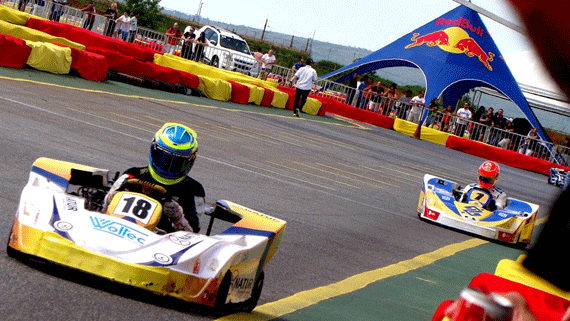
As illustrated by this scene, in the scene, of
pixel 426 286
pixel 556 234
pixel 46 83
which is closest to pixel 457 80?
pixel 46 83

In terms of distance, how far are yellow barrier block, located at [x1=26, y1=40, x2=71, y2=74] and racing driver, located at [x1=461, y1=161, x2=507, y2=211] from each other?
916 cm

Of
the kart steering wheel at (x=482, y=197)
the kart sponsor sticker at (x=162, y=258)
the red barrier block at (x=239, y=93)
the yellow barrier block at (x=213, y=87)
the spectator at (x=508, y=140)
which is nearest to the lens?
the kart sponsor sticker at (x=162, y=258)

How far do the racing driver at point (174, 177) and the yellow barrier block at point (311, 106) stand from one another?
22230 millimetres

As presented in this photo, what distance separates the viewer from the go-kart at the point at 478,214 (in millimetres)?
10359

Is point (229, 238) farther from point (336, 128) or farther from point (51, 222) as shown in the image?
point (336, 128)

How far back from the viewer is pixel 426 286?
654cm

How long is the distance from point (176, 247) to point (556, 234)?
9.87 feet

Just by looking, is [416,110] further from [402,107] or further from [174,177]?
[174,177]

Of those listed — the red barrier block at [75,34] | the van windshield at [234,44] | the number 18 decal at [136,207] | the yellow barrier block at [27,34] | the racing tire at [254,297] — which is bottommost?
the racing tire at [254,297]

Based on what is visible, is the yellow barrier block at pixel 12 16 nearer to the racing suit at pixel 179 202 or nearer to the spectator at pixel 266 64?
the spectator at pixel 266 64

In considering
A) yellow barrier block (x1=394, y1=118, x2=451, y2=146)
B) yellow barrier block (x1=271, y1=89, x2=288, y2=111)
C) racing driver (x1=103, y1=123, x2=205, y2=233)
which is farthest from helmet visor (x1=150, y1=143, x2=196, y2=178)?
yellow barrier block (x1=394, y1=118, x2=451, y2=146)

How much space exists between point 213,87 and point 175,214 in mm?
17376

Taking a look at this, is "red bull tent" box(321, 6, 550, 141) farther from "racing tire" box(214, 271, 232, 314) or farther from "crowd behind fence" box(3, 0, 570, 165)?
"racing tire" box(214, 271, 232, 314)

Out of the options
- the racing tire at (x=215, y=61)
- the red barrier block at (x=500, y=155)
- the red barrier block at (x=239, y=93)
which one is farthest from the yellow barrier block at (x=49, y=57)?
the red barrier block at (x=500, y=155)
